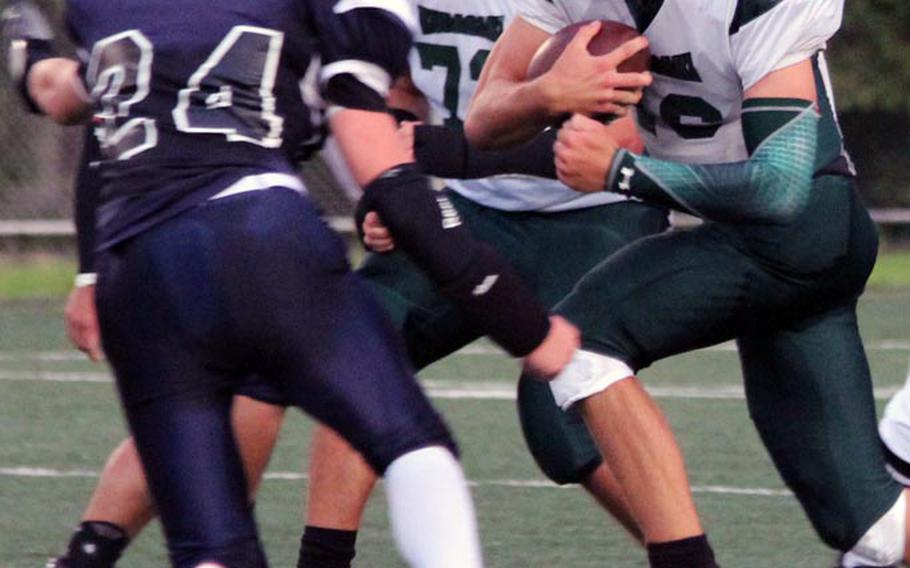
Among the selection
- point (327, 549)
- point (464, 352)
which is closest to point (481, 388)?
point (464, 352)

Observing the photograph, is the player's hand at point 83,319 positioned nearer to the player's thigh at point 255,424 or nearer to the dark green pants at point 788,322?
the player's thigh at point 255,424

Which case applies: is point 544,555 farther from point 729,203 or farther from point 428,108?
point 729,203

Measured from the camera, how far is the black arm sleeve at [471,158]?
4.60m

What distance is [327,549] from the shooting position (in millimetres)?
4434

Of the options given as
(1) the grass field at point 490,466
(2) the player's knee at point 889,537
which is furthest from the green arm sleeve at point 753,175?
(1) the grass field at point 490,466

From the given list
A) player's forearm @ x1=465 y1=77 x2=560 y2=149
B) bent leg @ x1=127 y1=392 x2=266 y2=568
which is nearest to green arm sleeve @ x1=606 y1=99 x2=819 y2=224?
player's forearm @ x1=465 y1=77 x2=560 y2=149

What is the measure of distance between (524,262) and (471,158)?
33 cm

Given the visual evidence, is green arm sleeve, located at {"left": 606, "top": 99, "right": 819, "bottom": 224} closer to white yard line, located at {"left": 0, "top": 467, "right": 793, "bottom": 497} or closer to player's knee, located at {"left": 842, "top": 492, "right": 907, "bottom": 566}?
player's knee, located at {"left": 842, "top": 492, "right": 907, "bottom": 566}

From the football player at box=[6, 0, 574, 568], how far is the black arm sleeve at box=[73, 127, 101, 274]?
66 centimetres

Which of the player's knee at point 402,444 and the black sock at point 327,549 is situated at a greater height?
the player's knee at point 402,444

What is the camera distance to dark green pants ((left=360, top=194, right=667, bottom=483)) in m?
4.71

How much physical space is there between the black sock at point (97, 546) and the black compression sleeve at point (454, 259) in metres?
1.27

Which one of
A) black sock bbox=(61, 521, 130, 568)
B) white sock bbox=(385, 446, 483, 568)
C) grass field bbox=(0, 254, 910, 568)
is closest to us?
white sock bbox=(385, 446, 483, 568)

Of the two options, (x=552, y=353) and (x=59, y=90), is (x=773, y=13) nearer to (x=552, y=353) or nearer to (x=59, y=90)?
(x=552, y=353)
